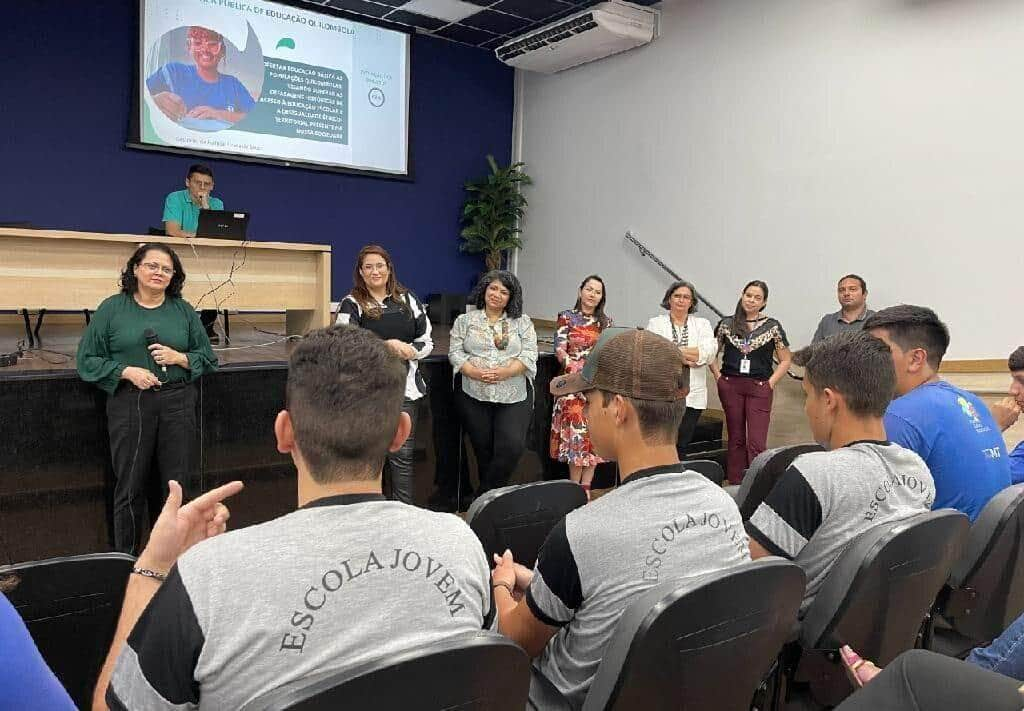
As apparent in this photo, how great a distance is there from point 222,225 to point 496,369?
2.02 m

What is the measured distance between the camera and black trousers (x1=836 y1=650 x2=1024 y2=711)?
904 mm

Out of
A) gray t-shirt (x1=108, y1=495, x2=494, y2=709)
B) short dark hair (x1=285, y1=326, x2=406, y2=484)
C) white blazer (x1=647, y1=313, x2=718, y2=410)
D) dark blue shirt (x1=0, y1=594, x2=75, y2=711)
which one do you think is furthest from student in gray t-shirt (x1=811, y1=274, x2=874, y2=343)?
dark blue shirt (x1=0, y1=594, x2=75, y2=711)

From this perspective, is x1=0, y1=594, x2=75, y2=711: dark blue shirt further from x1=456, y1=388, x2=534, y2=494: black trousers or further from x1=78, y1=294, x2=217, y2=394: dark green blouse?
x1=456, y1=388, x2=534, y2=494: black trousers

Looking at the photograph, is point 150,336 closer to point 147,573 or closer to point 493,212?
point 147,573

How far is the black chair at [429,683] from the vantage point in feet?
2.67

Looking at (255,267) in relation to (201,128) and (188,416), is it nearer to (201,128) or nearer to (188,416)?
(188,416)

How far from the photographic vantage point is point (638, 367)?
1.42 meters

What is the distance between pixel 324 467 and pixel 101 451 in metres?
2.44

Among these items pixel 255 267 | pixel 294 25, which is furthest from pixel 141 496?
pixel 294 25

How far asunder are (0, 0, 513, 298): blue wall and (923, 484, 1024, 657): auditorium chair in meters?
6.57

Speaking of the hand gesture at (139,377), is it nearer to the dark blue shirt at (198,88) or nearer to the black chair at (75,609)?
the black chair at (75,609)

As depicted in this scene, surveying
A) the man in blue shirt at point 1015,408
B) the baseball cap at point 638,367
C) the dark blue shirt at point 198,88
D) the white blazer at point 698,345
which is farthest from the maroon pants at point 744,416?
the dark blue shirt at point 198,88

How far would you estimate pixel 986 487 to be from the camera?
200 cm

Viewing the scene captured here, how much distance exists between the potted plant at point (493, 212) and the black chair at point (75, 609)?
23.3 ft
